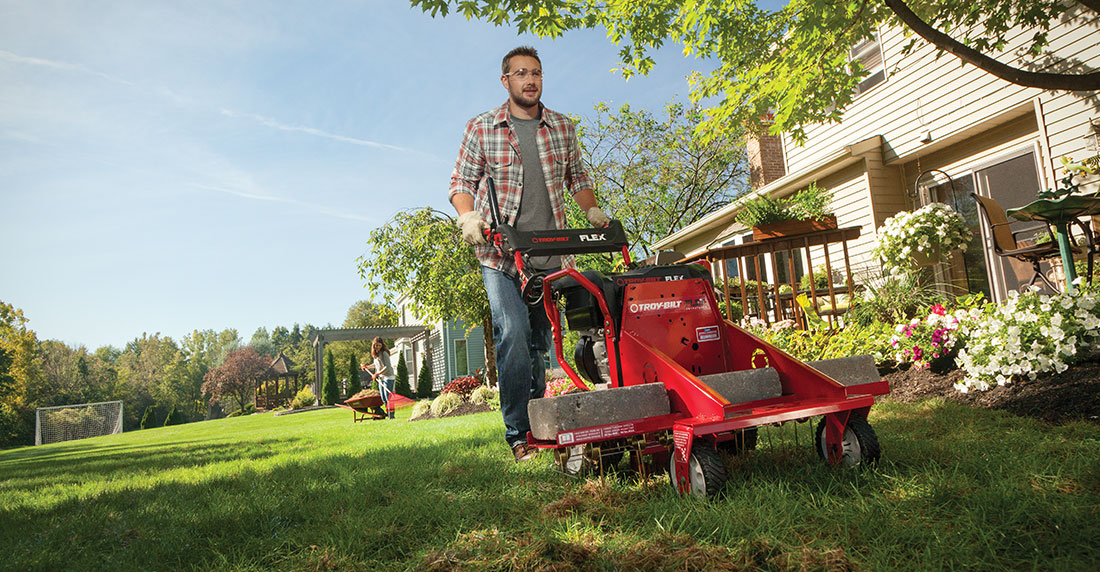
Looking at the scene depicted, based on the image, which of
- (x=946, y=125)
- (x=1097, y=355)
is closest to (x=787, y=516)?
(x=1097, y=355)

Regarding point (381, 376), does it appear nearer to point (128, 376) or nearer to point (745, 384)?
point (745, 384)

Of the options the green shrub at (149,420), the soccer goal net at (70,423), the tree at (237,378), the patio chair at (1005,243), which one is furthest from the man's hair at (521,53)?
the tree at (237,378)

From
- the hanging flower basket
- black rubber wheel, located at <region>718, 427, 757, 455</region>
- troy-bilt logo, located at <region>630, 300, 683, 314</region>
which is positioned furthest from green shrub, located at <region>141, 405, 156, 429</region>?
black rubber wheel, located at <region>718, 427, 757, 455</region>

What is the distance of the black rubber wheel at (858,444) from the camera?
7.15ft

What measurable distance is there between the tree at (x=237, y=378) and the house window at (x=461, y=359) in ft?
134

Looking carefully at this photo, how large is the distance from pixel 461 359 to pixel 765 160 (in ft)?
51.0

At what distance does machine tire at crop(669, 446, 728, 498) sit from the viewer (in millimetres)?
1952

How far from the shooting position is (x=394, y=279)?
14469mm

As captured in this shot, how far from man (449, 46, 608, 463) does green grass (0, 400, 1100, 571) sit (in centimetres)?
45

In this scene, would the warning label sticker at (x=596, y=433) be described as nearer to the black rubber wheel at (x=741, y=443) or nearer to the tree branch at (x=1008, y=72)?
the black rubber wheel at (x=741, y=443)

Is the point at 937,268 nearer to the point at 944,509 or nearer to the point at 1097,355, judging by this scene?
the point at 1097,355

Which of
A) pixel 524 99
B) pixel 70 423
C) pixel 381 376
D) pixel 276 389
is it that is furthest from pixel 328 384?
pixel 524 99

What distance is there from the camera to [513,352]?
312 centimetres

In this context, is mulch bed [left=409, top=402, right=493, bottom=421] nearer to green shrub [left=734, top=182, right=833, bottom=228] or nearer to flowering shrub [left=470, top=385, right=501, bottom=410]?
flowering shrub [left=470, top=385, right=501, bottom=410]
